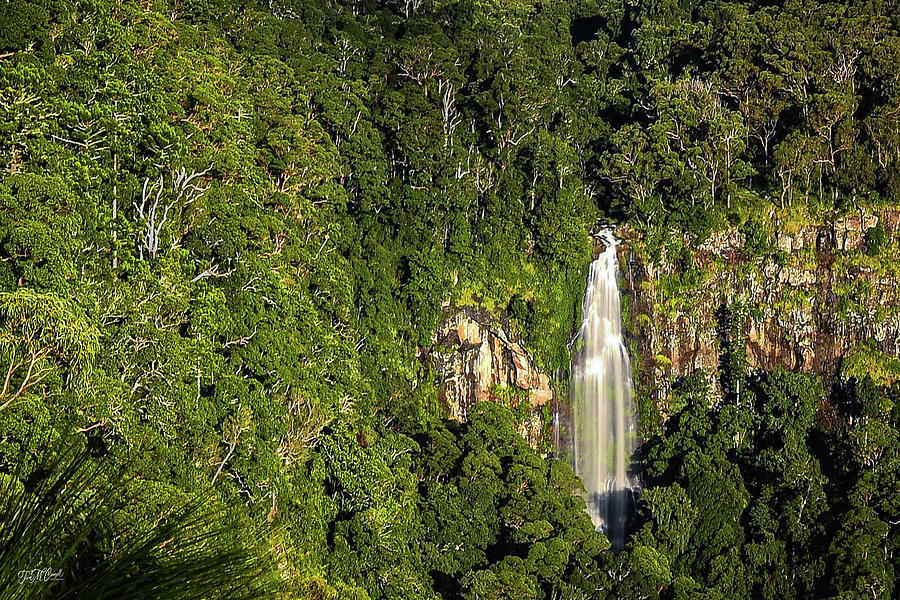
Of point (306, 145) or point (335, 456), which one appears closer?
point (335, 456)

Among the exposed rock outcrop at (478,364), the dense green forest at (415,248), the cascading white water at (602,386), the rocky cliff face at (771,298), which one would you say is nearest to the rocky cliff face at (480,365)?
the exposed rock outcrop at (478,364)

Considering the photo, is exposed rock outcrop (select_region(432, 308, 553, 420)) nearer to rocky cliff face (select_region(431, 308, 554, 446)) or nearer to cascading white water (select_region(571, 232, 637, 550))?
rocky cliff face (select_region(431, 308, 554, 446))

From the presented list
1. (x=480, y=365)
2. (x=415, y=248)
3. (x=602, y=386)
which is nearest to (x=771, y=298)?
(x=602, y=386)

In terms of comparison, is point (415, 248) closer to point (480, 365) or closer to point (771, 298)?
point (480, 365)

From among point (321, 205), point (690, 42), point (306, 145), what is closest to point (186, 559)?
point (306, 145)

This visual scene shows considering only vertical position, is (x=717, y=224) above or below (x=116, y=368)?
above

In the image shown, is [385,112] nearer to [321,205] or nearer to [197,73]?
[321,205]

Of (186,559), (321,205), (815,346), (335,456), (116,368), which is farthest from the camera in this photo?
(815,346)

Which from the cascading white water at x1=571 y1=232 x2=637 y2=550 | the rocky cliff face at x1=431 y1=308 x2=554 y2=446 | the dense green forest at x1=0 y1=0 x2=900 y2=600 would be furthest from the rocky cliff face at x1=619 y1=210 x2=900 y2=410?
the rocky cliff face at x1=431 y1=308 x2=554 y2=446
